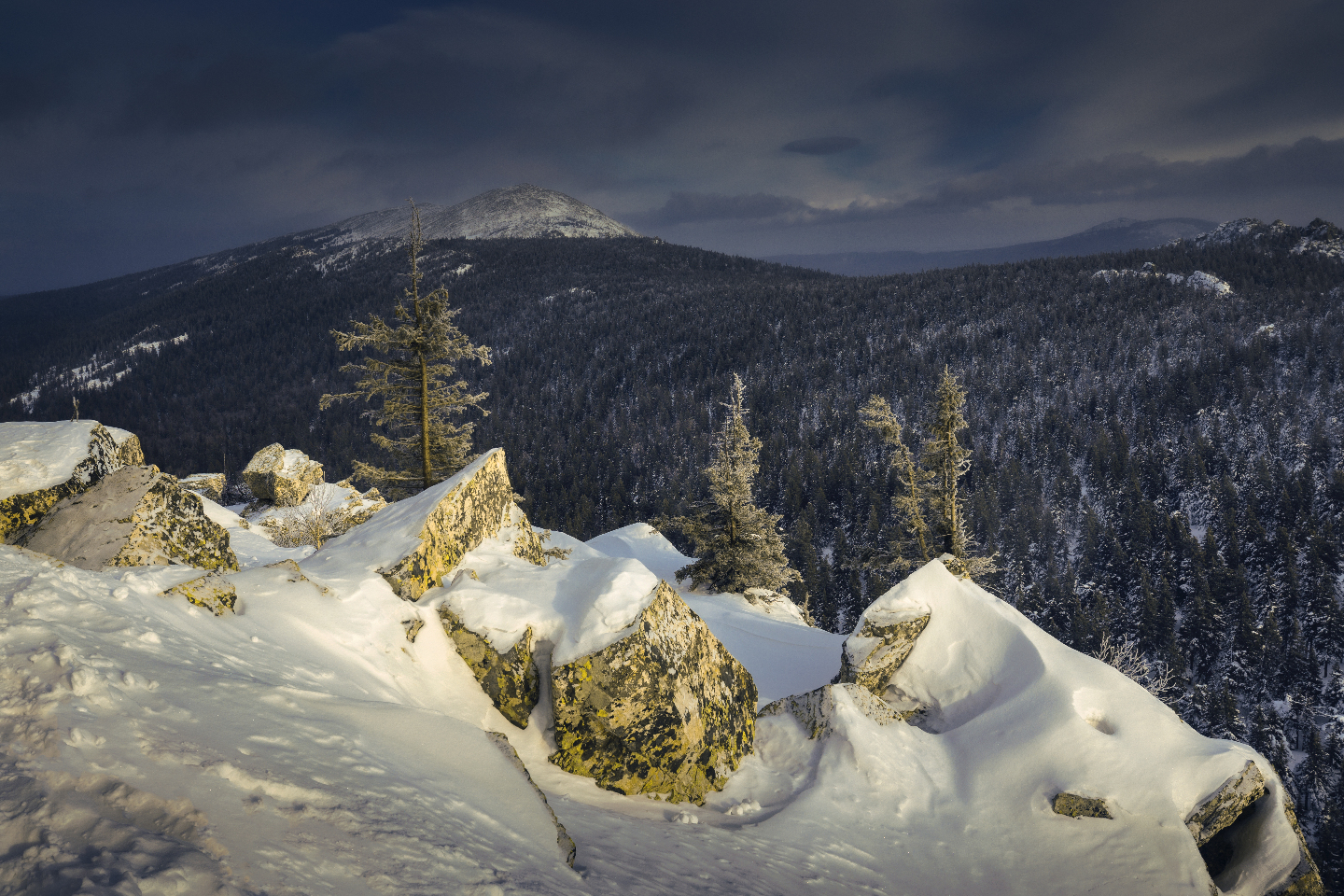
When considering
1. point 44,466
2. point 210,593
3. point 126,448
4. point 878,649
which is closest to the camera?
point 210,593

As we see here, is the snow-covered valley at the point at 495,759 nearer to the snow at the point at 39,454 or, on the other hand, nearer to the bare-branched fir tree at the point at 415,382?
the snow at the point at 39,454

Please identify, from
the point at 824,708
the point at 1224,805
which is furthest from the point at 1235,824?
the point at 824,708

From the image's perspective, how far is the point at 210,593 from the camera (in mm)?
7301

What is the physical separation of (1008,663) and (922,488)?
1113 cm

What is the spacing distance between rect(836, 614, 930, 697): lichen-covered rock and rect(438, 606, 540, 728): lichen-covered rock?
601 cm

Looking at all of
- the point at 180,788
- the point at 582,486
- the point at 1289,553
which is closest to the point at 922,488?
the point at 180,788

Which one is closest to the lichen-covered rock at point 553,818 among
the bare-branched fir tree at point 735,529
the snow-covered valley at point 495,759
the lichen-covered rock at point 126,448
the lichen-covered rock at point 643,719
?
the snow-covered valley at point 495,759

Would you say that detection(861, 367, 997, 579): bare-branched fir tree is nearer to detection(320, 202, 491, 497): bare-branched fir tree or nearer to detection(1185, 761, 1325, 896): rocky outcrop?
detection(1185, 761, 1325, 896): rocky outcrop

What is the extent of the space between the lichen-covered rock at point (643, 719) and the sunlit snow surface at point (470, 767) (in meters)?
0.30

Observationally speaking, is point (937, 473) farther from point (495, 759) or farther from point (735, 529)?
point (495, 759)

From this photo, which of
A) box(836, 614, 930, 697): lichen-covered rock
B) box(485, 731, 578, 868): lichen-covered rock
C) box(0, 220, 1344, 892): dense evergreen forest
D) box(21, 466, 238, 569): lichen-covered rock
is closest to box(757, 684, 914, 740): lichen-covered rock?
box(836, 614, 930, 697): lichen-covered rock

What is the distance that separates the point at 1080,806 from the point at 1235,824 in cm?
251

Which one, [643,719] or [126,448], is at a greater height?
[126,448]

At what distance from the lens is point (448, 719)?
6547mm
